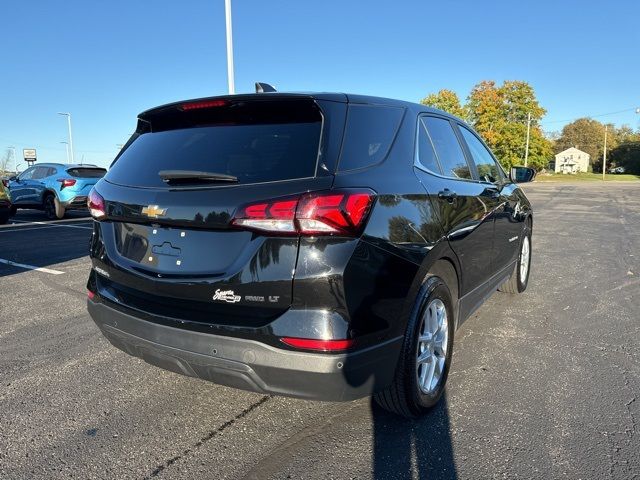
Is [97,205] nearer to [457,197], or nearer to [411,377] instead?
[411,377]

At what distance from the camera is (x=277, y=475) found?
2252 millimetres

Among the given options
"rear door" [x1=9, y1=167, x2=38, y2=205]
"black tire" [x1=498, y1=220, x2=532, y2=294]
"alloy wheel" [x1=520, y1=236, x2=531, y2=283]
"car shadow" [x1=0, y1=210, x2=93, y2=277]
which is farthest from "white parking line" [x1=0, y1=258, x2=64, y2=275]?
"rear door" [x1=9, y1=167, x2=38, y2=205]

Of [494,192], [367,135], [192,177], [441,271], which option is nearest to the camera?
[192,177]

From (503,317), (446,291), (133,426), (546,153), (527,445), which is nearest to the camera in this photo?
(527,445)

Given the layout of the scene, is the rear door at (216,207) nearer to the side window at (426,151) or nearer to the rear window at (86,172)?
the side window at (426,151)

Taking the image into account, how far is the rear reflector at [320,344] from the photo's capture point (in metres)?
2.04

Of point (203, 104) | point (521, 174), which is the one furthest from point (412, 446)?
point (521, 174)

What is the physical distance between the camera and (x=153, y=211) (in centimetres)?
238

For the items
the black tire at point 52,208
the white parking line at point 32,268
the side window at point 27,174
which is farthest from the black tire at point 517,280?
the side window at point 27,174

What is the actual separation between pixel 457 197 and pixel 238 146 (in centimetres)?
150

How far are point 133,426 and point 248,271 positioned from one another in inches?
50.0

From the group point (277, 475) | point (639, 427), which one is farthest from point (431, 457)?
point (639, 427)

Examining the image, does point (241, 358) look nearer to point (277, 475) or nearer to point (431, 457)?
point (277, 475)

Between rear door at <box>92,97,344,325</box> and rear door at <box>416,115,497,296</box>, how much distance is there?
83cm
